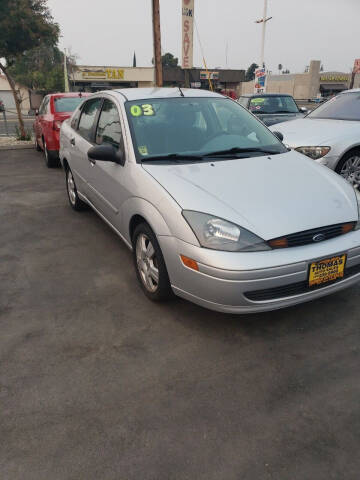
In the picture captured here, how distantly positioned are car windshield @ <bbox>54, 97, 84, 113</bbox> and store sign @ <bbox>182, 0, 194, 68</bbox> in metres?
10.3

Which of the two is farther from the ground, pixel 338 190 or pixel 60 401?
pixel 338 190

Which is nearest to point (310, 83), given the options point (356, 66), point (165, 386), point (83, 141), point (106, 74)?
point (106, 74)

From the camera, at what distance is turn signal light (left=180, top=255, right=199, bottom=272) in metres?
2.61

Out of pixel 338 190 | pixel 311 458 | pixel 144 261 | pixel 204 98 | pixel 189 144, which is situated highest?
pixel 204 98

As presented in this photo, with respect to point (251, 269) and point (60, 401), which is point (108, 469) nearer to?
point (60, 401)

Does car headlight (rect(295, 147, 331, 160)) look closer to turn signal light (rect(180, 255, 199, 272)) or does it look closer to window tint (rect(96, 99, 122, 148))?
window tint (rect(96, 99, 122, 148))

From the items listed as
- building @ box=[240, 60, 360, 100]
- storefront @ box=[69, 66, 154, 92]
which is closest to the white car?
storefront @ box=[69, 66, 154, 92]

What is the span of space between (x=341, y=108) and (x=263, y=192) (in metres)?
4.37

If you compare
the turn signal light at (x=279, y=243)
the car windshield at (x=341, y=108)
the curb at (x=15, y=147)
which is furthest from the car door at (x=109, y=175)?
the curb at (x=15, y=147)

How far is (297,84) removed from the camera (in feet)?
193

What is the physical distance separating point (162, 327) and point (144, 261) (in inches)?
23.4

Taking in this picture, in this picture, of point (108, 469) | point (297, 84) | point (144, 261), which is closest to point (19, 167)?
point (144, 261)

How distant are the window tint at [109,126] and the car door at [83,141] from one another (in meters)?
0.20

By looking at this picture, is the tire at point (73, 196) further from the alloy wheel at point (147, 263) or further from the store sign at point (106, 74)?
the store sign at point (106, 74)
